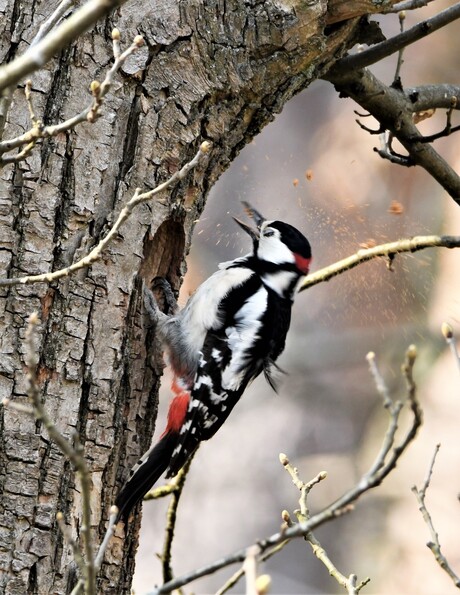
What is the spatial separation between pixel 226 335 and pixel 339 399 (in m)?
3.72

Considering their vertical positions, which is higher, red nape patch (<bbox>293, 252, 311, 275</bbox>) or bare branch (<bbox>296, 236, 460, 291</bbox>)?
red nape patch (<bbox>293, 252, 311, 275</bbox>)

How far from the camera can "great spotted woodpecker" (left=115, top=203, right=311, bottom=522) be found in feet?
10.1

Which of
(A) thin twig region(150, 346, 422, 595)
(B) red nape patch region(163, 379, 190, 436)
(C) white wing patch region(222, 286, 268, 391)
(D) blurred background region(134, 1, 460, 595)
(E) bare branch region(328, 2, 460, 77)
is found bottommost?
(A) thin twig region(150, 346, 422, 595)

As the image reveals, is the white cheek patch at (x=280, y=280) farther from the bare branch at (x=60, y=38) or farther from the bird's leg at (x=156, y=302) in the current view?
the bare branch at (x=60, y=38)

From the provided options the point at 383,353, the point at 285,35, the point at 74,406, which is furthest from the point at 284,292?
the point at 383,353

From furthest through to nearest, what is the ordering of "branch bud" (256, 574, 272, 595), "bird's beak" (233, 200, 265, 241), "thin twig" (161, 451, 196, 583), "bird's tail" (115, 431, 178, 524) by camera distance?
"bird's beak" (233, 200, 265, 241), "thin twig" (161, 451, 196, 583), "bird's tail" (115, 431, 178, 524), "branch bud" (256, 574, 272, 595)

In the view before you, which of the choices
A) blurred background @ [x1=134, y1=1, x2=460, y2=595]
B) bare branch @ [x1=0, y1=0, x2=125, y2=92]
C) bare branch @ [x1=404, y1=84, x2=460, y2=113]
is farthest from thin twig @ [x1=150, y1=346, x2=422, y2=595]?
blurred background @ [x1=134, y1=1, x2=460, y2=595]

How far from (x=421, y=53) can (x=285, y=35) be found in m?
5.22

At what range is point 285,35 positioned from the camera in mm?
2588

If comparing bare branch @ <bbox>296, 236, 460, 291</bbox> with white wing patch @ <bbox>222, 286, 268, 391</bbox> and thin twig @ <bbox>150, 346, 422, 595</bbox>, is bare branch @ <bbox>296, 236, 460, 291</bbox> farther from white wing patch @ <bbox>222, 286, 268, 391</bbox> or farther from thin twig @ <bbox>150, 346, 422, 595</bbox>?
thin twig @ <bbox>150, 346, 422, 595</bbox>

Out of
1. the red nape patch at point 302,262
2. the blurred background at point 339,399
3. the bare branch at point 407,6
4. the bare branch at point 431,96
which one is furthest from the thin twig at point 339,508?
the blurred background at point 339,399

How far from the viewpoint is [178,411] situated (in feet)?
10.3

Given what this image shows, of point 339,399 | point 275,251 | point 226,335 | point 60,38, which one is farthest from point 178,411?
point 339,399

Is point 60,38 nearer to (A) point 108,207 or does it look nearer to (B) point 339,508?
(B) point 339,508
